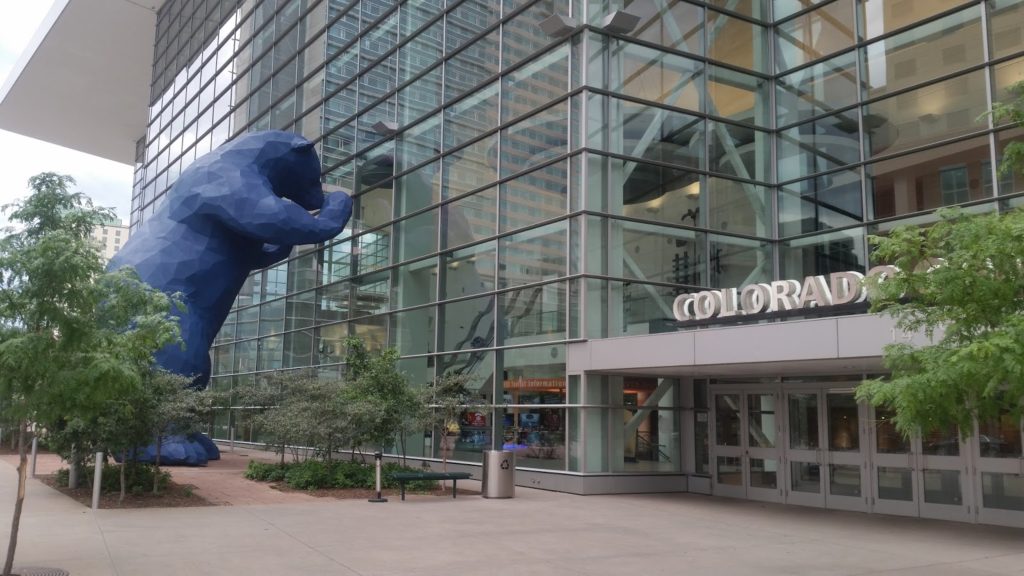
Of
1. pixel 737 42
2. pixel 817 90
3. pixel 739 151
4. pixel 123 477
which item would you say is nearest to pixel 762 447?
pixel 739 151

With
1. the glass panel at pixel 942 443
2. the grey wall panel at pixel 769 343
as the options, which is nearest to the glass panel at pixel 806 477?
the glass panel at pixel 942 443

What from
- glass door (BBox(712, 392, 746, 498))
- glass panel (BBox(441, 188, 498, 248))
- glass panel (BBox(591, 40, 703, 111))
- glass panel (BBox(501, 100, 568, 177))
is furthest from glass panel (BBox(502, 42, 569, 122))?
glass door (BBox(712, 392, 746, 498))

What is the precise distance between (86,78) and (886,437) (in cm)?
4707

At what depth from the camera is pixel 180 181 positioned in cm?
2120

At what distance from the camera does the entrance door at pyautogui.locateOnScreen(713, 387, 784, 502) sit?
17203 mm

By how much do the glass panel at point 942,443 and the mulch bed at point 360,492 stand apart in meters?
8.12

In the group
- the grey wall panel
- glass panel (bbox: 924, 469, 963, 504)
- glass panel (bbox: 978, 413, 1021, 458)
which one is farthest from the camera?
glass panel (bbox: 924, 469, 963, 504)

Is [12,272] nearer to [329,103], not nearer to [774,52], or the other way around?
[774,52]

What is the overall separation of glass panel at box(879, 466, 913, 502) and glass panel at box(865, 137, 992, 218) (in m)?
5.53

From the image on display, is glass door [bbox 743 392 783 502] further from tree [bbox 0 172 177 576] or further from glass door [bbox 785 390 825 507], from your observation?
tree [bbox 0 172 177 576]

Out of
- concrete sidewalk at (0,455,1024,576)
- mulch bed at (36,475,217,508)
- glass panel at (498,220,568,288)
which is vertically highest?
glass panel at (498,220,568,288)

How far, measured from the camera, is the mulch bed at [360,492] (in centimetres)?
1669

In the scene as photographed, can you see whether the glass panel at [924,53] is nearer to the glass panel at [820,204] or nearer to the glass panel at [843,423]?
the glass panel at [820,204]

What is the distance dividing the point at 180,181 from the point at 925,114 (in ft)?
54.4
